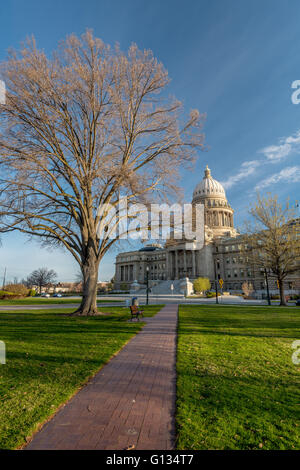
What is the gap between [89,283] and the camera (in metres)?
14.9

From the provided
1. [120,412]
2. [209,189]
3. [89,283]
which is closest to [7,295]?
[89,283]

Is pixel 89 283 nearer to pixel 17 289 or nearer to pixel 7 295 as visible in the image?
pixel 7 295

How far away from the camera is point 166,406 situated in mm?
3824

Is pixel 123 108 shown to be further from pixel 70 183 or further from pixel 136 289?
pixel 136 289

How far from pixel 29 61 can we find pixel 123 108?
507 cm

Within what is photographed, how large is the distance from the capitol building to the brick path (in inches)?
2357

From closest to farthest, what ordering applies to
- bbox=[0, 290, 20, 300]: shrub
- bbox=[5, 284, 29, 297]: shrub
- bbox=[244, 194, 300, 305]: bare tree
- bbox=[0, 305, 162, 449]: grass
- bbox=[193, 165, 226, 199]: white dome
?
bbox=[0, 305, 162, 449]: grass → bbox=[244, 194, 300, 305]: bare tree → bbox=[0, 290, 20, 300]: shrub → bbox=[5, 284, 29, 297]: shrub → bbox=[193, 165, 226, 199]: white dome

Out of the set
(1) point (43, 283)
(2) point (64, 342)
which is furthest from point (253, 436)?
(1) point (43, 283)

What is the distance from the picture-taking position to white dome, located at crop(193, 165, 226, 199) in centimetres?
9944

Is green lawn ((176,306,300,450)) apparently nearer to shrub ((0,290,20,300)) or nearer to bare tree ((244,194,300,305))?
bare tree ((244,194,300,305))

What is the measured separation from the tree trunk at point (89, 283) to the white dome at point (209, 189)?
291ft

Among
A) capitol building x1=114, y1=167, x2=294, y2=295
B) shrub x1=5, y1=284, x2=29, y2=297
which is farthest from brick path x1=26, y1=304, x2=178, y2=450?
capitol building x1=114, y1=167, x2=294, y2=295

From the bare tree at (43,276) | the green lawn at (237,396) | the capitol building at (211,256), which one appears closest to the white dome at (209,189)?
the capitol building at (211,256)

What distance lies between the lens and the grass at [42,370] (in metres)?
3.40
